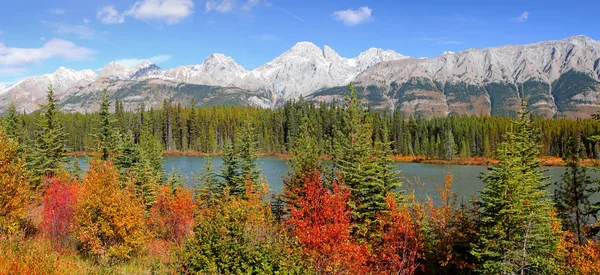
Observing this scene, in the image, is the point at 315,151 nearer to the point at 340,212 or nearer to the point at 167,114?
the point at 340,212

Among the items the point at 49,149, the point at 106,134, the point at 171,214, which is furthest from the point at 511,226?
the point at 49,149

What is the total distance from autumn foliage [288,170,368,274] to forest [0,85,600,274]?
0.34ft

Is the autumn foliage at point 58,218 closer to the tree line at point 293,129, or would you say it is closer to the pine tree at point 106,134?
the pine tree at point 106,134

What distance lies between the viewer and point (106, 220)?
2097 cm

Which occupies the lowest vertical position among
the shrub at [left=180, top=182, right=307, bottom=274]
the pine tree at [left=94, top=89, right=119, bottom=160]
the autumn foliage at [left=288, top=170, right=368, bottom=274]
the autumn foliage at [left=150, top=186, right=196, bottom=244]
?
the autumn foliage at [left=150, top=186, right=196, bottom=244]

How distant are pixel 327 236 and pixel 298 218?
3192mm

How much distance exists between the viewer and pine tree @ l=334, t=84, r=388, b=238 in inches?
1134

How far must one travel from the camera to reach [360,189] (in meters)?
29.2

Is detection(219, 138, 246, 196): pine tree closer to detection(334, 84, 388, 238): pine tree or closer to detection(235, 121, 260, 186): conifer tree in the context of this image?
detection(235, 121, 260, 186): conifer tree

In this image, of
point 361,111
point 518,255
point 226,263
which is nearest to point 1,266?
point 226,263

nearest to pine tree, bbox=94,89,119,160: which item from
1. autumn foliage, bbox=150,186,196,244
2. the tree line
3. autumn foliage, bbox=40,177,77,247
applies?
autumn foliage, bbox=150,186,196,244

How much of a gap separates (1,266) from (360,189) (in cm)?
2267

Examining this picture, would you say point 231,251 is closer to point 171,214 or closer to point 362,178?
point 362,178

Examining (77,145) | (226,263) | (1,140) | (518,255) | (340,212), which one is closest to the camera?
(226,263)
